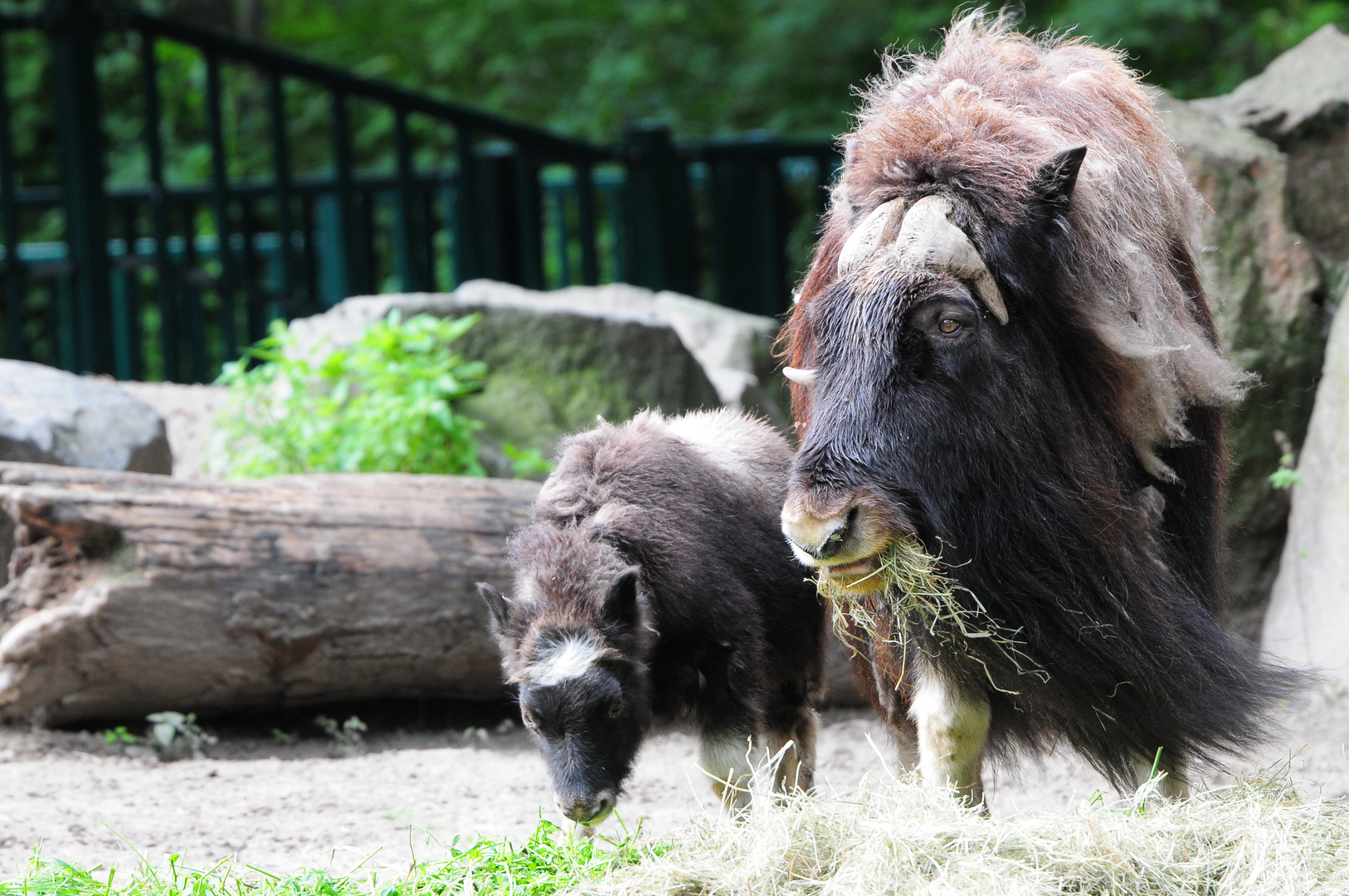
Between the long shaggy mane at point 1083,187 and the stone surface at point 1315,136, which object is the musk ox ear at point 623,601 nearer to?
the long shaggy mane at point 1083,187

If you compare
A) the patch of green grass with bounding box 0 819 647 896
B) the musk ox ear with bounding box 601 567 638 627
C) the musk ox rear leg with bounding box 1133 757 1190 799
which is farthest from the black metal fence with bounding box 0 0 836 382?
the musk ox rear leg with bounding box 1133 757 1190 799

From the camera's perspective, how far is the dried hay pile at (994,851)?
285 centimetres

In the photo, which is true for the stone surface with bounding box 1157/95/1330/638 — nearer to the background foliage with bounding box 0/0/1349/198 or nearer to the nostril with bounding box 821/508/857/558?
the nostril with bounding box 821/508/857/558

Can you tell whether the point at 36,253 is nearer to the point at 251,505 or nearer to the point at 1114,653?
the point at 251,505

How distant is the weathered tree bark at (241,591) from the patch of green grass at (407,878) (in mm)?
1212

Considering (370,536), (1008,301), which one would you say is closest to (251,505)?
(370,536)

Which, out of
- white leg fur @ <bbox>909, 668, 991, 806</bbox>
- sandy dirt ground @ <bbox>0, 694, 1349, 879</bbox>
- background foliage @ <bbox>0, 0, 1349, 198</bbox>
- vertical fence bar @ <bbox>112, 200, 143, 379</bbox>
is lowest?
sandy dirt ground @ <bbox>0, 694, 1349, 879</bbox>

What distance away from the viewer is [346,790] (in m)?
4.38

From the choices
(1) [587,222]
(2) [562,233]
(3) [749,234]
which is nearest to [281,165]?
(1) [587,222]

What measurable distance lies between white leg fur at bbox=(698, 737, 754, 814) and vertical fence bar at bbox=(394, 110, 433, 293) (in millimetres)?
5333

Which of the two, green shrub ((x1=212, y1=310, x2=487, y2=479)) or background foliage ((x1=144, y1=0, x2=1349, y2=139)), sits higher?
background foliage ((x1=144, y1=0, x2=1349, y2=139))

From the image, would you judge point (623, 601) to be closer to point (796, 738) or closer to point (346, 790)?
point (796, 738)

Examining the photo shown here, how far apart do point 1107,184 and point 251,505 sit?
127 inches

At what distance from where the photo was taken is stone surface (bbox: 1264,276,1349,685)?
485 centimetres
